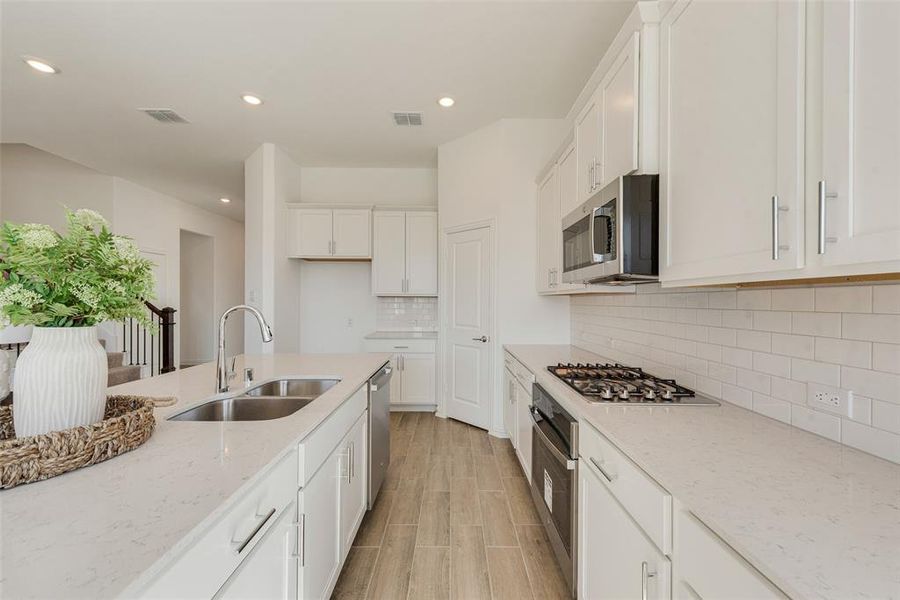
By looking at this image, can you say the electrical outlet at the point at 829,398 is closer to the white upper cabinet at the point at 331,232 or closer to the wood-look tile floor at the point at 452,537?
the wood-look tile floor at the point at 452,537

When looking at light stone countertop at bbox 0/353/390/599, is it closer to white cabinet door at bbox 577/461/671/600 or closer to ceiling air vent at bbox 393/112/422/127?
white cabinet door at bbox 577/461/671/600

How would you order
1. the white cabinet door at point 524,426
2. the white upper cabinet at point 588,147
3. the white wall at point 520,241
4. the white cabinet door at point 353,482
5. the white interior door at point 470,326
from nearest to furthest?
the white cabinet door at point 353,482 → the white upper cabinet at point 588,147 → the white cabinet door at point 524,426 → the white wall at point 520,241 → the white interior door at point 470,326

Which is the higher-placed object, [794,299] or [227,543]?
[794,299]

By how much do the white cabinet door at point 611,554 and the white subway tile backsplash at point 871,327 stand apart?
0.81m

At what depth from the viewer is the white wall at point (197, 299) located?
741 centimetres

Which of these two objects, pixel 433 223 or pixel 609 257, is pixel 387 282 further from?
pixel 609 257

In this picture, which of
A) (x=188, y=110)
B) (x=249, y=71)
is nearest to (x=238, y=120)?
(x=188, y=110)

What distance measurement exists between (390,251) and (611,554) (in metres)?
3.87

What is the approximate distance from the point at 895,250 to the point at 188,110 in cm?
454

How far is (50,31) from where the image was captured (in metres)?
2.47

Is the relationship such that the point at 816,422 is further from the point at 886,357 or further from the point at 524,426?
the point at 524,426

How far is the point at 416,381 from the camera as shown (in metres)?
4.42

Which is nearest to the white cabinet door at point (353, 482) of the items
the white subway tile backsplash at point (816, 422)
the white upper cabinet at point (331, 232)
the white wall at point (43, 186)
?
the white subway tile backsplash at point (816, 422)

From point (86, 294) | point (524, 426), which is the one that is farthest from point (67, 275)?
point (524, 426)
